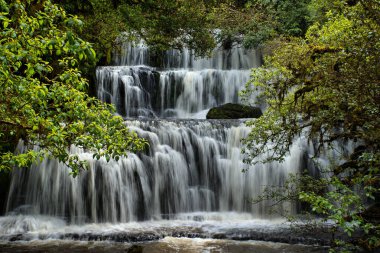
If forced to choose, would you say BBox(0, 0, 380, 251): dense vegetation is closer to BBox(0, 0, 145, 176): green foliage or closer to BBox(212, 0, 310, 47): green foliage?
BBox(0, 0, 145, 176): green foliage

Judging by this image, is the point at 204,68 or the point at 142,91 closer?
the point at 142,91

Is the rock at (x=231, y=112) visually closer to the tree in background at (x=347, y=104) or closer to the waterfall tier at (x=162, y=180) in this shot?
the waterfall tier at (x=162, y=180)

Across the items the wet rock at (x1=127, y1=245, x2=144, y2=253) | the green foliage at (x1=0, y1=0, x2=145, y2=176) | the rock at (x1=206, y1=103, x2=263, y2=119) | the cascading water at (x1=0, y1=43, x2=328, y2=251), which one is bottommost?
the wet rock at (x1=127, y1=245, x2=144, y2=253)

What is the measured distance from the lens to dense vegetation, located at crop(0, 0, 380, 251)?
5.13 metres

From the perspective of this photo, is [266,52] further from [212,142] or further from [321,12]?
[212,142]

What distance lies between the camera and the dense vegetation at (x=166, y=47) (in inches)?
202

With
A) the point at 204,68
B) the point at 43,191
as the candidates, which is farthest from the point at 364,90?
the point at 204,68

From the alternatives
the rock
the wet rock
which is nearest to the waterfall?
the rock

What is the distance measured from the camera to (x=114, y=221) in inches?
504

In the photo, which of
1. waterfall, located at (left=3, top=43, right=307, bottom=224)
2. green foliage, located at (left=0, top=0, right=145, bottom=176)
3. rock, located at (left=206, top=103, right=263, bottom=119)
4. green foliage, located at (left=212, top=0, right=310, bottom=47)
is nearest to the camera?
green foliage, located at (left=0, top=0, right=145, bottom=176)

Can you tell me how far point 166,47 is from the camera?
1519cm

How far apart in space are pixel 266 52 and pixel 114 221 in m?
14.4

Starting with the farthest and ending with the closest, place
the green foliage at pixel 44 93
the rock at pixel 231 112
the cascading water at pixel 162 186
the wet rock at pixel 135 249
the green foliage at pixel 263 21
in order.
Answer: the green foliage at pixel 263 21, the rock at pixel 231 112, the cascading water at pixel 162 186, the wet rock at pixel 135 249, the green foliage at pixel 44 93

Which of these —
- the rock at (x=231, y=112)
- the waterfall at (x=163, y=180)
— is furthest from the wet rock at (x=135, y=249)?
the rock at (x=231, y=112)
